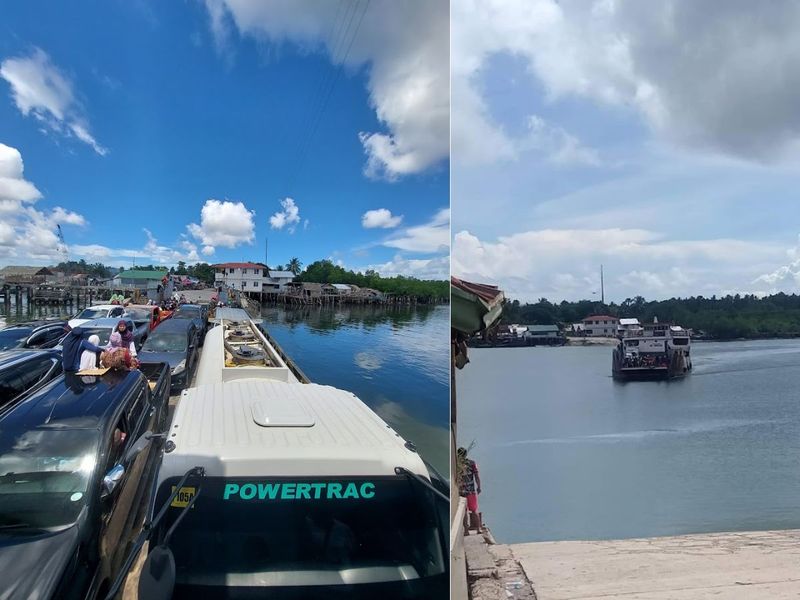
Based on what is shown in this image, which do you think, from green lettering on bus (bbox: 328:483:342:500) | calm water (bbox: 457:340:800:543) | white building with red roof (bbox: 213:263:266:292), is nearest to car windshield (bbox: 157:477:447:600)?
green lettering on bus (bbox: 328:483:342:500)

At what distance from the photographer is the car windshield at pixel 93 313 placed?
6.43ft

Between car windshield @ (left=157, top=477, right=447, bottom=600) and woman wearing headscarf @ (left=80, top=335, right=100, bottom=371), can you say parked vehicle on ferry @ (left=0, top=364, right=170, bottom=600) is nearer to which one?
car windshield @ (left=157, top=477, right=447, bottom=600)

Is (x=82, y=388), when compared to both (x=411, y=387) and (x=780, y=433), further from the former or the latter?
(x=780, y=433)

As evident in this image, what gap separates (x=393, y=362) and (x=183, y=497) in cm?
70

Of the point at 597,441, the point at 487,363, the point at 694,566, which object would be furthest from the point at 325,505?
the point at 487,363

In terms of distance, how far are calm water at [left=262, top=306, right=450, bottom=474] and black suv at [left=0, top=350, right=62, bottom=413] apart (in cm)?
85

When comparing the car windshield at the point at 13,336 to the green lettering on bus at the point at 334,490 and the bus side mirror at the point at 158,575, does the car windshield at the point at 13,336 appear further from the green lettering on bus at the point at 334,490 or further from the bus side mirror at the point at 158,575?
the green lettering on bus at the point at 334,490

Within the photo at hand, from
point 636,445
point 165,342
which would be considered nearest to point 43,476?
point 165,342

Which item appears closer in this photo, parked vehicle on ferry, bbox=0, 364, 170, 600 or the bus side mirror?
the bus side mirror

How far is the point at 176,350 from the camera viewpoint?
361 centimetres

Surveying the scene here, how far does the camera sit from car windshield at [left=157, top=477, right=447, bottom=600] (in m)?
0.92

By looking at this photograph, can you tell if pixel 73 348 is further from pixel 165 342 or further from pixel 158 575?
pixel 165 342

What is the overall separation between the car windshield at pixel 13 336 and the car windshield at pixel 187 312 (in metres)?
0.64

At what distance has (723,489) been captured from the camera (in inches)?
418
